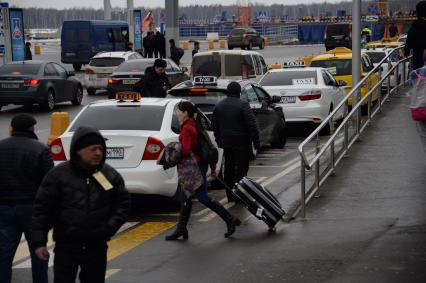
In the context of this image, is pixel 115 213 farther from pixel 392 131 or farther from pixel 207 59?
pixel 207 59

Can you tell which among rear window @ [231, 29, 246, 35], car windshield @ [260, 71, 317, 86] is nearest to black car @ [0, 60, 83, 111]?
car windshield @ [260, 71, 317, 86]

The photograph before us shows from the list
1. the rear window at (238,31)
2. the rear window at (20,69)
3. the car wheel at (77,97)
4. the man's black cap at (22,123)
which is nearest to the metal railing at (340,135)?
the man's black cap at (22,123)

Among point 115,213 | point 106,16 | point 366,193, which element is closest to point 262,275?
point 115,213

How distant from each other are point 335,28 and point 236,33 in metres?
15.1

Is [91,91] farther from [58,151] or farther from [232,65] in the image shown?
[58,151]

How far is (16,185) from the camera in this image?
A: 8766 mm

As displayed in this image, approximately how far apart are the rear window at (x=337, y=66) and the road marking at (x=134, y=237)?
1610 centimetres

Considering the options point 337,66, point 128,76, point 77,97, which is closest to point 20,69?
point 77,97

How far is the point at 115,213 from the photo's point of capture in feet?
24.0

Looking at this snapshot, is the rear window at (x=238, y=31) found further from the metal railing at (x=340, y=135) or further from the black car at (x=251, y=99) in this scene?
the black car at (x=251, y=99)

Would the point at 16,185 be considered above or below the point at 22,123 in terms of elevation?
below

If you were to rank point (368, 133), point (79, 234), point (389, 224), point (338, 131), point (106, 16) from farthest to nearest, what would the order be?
1. point (106, 16)
2. point (368, 133)
3. point (338, 131)
4. point (389, 224)
5. point (79, 234)

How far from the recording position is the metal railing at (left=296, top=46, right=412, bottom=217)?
13.3 metres

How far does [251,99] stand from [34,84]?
11.9m
